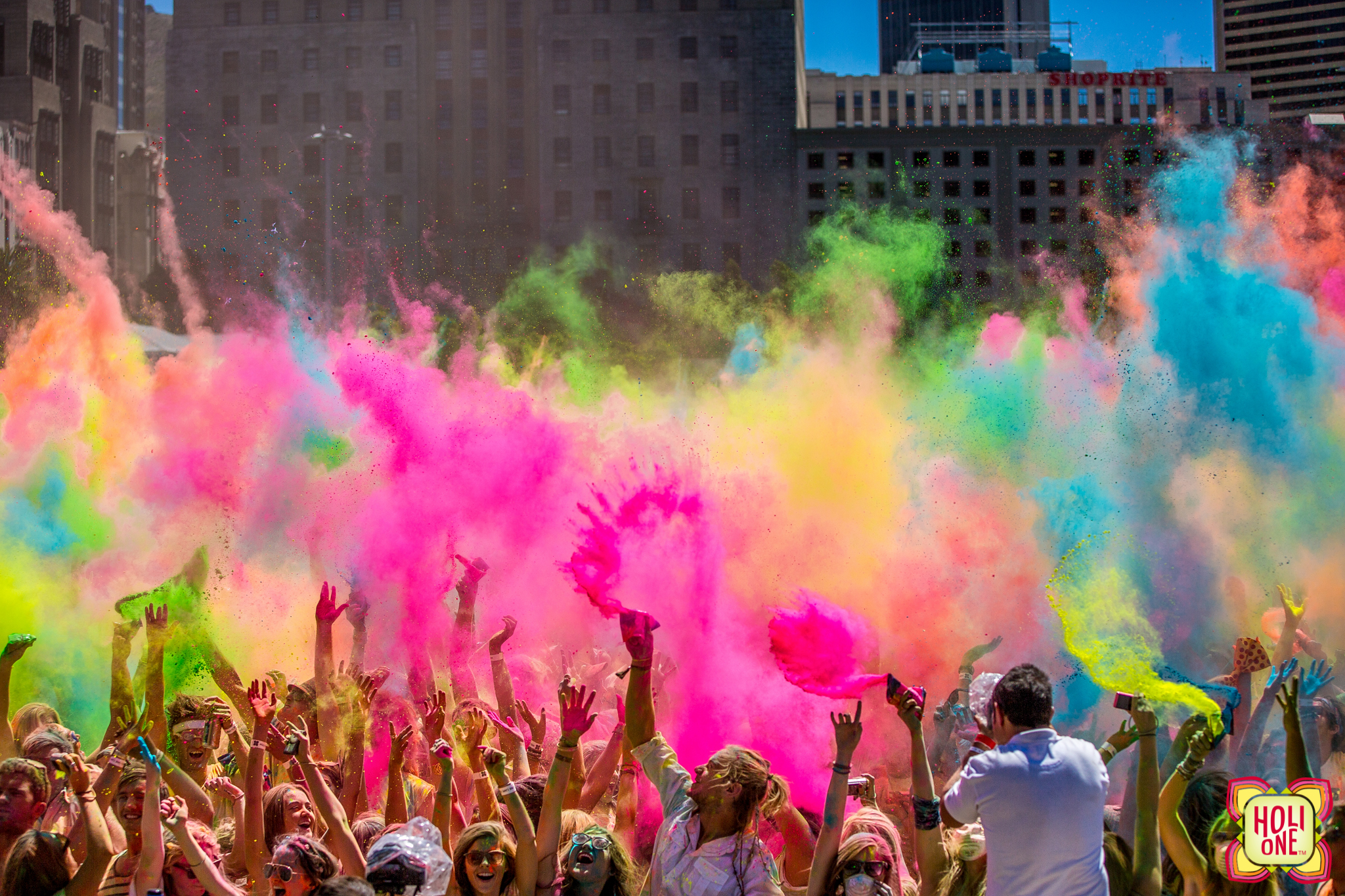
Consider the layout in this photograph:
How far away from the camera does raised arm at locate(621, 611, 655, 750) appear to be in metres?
4.50

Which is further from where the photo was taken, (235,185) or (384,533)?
(235,185)

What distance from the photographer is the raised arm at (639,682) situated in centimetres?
450

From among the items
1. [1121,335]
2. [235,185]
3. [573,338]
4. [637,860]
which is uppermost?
[235,185]

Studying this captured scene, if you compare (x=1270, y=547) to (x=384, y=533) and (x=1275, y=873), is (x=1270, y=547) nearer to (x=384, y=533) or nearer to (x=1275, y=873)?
(x=1275, y=873)

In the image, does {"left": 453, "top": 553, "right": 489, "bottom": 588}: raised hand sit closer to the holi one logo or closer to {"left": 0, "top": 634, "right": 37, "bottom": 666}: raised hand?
{"left": 0, "top": 634, "right": 37, "bottom": 666}: raised hand

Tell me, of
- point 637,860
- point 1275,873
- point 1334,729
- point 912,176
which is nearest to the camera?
point 1275,873

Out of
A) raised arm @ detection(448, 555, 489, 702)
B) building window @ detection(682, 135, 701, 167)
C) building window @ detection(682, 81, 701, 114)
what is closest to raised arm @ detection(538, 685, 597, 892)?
raised arm @ detection(448, 555, 489, 702)

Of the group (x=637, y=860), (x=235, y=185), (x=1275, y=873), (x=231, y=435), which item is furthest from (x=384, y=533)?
(x=235, y=185)

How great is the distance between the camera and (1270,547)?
31.4 ft

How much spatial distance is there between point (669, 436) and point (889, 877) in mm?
8587

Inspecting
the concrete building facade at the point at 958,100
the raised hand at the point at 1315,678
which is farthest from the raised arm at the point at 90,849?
the concrete building facade at the point at 958,100

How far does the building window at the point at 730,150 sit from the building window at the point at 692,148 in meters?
1.27

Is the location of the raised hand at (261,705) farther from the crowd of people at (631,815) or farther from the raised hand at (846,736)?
the raised hand at (846,736)

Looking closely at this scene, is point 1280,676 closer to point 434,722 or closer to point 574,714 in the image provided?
point 574,714
